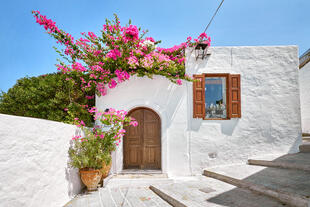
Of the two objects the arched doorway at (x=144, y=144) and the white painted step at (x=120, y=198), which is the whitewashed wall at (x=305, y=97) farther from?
the white painted step at (x=120, y=198)

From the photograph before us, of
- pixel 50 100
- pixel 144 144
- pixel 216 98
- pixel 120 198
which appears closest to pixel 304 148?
pixel 216 98

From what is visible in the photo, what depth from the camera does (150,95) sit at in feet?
18.6

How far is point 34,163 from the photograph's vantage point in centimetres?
299

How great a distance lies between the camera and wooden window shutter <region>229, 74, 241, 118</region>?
5.66m

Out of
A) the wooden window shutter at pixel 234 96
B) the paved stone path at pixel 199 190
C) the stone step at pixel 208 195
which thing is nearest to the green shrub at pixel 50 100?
the paved stone path at pixel 199 190

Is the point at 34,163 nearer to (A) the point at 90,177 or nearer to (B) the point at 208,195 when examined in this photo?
(A) the point at 90,177

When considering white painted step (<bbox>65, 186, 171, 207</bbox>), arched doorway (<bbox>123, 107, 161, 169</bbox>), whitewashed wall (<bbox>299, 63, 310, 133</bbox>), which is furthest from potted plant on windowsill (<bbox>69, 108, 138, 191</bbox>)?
whitewashed wall (<bbox>299, 63, 310, 133</bbox>)

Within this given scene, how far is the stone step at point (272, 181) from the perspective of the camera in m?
3.14

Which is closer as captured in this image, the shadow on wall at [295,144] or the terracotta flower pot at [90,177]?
the terracotta flower pot at [90,177]

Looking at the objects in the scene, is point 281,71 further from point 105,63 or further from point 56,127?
point 56,127

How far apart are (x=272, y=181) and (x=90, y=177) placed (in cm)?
415

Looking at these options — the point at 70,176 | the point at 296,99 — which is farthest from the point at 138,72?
the point at 296,99

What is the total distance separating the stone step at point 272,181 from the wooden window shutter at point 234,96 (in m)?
1.64

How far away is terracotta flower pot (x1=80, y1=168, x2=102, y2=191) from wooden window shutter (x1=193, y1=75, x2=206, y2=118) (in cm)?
325
